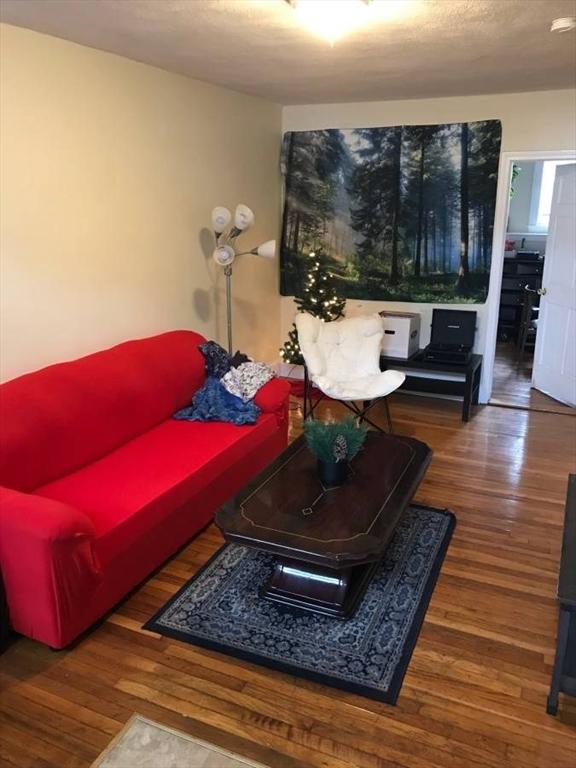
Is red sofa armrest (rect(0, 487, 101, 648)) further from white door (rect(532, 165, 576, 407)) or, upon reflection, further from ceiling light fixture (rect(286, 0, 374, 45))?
white door (rect(532, 165, 576, 407))

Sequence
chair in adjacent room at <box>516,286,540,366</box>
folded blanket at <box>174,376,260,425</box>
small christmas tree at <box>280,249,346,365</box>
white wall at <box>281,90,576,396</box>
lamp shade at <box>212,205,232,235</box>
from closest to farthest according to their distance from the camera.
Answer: folded blanket at <box>174,376,260,425</box> < lamp shade at <box>212,205,232,235</box> < white wall at <box>281,90,576,396</box> < small christmas tree at <box>280,249,346,365</box> < chair in adjacent room at <box>516,286,540,366</box>

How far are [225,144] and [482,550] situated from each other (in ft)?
11.4

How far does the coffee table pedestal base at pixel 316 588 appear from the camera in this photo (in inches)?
97.3

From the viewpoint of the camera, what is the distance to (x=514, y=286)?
7352 millimetres

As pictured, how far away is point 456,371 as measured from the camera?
4.80 meters

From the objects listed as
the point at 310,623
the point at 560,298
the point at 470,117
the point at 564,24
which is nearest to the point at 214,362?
the point at 310,623

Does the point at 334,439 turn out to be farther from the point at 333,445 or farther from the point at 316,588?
the point at 316,588

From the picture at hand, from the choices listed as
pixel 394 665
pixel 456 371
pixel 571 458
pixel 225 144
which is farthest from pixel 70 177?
pixel 571 458

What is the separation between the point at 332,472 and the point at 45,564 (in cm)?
124

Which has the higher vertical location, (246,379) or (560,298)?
(560,298)

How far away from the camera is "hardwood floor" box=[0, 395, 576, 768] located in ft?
6.16

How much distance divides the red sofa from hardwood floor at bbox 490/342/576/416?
2566 mm

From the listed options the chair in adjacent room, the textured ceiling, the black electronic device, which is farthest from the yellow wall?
the chair in adjacent room

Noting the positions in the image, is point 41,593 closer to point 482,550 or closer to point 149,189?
point 482,550
